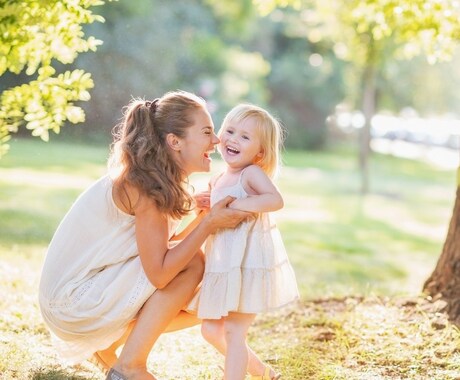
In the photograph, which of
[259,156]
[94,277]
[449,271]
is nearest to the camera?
[94,277]

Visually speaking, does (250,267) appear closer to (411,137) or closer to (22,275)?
(22,275)

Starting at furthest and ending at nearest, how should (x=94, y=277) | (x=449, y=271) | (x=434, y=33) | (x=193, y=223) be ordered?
(x=434, y=33) → (x=449, y=271) → (x=193, y=223) → (x=94, y=277)

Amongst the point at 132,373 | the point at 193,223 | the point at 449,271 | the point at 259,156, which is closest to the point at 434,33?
the point at 449,271

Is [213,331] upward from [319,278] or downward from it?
upward

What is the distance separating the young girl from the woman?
7 cm

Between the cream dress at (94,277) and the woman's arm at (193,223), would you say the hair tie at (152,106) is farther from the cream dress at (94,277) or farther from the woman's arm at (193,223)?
the woman's arm at (193,223)

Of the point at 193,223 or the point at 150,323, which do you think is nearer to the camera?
the point at 150,323

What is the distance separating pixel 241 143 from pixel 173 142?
0.26m

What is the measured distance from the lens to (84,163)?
1402 cm

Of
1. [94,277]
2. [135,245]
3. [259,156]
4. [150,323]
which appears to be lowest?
[150,323]

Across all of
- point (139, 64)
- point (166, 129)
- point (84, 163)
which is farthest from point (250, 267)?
point (139, 64)

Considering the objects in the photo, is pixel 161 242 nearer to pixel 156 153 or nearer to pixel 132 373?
pixel 156 153

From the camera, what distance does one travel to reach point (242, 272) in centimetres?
311

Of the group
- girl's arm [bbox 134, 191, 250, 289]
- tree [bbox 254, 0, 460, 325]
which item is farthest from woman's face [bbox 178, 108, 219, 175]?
tree [bbox 254, 0, 460, 325]
